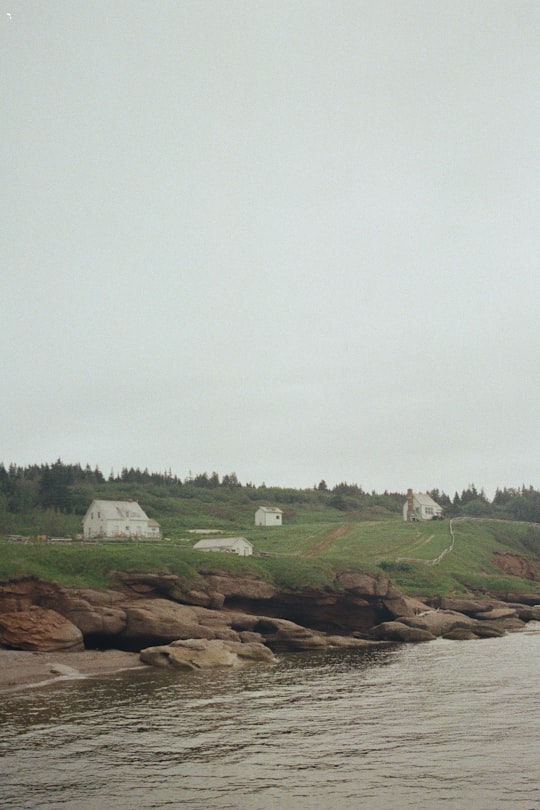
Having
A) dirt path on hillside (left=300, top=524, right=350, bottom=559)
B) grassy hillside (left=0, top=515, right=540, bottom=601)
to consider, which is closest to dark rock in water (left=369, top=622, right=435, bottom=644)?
grassy hillside (left=0, top=515, right=540, bottom=601)

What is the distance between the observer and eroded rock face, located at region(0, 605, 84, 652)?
40.5 metres

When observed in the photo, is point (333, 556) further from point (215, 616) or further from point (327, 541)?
point (215, 616)

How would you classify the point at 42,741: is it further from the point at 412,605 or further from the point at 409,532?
the point at 409,532

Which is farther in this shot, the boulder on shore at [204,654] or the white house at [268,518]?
the white house at [268,518]

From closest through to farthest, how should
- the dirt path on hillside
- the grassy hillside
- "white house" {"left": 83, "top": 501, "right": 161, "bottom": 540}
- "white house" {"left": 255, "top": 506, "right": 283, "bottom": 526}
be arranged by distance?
the grassy hillside
the dirt path on hillside
"white house" {"left": 83, "top": 501, "right": 161, "bottom": 540}
"white house" {"left": 255, "top": 506, "right": 283, "bottom": 526}

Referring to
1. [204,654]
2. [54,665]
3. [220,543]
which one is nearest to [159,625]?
[204,654]

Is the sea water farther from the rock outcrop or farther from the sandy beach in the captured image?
the rock outcrop

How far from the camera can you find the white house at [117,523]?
357 feet

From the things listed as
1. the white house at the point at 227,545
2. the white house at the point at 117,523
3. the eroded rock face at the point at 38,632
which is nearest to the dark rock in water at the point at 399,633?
the eroded rock face at the point at 38,632

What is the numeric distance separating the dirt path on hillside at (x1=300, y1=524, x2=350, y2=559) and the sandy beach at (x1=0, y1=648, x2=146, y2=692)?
5095 cm

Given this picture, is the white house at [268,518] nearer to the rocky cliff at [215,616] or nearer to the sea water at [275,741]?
the rocky cliff at [215,616]

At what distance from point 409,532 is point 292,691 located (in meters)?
83.3

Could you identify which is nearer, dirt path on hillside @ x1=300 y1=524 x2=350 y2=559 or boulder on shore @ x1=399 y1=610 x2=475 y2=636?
boulder on shore @ x1=399 y1=610 x2=475 y2=636

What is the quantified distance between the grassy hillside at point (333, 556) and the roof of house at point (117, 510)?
9384 mm
